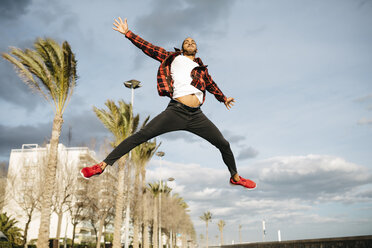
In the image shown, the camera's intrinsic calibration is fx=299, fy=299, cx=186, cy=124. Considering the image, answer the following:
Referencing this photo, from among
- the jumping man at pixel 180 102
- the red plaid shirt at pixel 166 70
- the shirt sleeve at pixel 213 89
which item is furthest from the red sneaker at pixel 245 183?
the red plaid shirt at pixel 166 70

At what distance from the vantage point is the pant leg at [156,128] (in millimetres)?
3758

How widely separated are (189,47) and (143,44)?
67 centimetres

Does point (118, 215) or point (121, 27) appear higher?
point (121, 27)

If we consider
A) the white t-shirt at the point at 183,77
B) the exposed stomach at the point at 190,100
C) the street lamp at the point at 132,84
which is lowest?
the exposed stomach at the point at 190,100

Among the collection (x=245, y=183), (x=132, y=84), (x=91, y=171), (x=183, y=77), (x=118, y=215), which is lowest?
(x=118, y=215)

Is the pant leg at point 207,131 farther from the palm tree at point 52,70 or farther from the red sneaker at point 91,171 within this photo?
the palm tree at point 52,70

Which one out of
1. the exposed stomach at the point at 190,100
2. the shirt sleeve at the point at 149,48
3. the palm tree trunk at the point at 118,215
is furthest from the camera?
the palm tree trunk at the point at 118,215

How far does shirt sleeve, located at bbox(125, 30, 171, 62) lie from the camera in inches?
168

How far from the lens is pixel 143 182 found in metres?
26.0

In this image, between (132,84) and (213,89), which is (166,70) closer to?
(213,89)

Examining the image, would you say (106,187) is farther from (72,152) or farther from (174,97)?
(72,152)

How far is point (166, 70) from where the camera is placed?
13.6 ft

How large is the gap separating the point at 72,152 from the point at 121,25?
6560 cm

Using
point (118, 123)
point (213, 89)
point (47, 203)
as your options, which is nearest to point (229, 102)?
point (213, 89)
